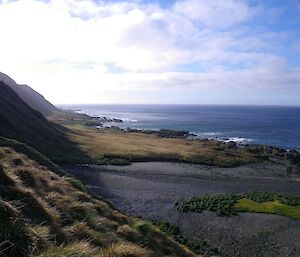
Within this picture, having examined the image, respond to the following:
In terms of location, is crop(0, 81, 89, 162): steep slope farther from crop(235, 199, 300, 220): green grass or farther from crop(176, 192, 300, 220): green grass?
crop(235, 199, 300, 220): green grass

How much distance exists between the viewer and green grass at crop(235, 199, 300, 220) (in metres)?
46.8

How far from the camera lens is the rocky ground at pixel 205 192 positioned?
37781 mm

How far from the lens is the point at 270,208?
4869cm

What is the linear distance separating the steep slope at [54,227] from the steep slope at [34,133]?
153ft

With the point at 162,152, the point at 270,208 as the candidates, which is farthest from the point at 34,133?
the point at 270,208

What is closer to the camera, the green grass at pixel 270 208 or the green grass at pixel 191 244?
the green grass at pixel 191 244

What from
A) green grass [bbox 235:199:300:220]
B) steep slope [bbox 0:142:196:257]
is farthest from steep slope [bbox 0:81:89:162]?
steep slope [bbox 0:142:196:257]

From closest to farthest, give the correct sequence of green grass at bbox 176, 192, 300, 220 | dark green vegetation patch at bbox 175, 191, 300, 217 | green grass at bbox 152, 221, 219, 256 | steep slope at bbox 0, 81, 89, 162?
green grass at bbox 152, 221, 219, 256
green grass at bbox 176, 192, 300, 220
dark green vegetation patch at bbox 175, 191, 300, 217
steep slope at bbox 0, 81, 89, 162

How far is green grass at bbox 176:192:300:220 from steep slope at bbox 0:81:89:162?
3194 cm

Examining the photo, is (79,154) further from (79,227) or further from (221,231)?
(79,227)

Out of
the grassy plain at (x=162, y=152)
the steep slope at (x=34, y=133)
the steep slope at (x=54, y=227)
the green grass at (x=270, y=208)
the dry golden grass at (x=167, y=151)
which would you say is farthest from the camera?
the dry golden grass at (x=167, y=151)

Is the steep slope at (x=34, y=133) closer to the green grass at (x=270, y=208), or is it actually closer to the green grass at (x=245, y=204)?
the green grass at (x=245, y=204)

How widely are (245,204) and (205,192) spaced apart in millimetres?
A: 8449

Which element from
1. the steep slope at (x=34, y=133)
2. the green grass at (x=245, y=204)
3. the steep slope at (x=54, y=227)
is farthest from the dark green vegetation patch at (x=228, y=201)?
the steep slope at (x=34, y=133)
